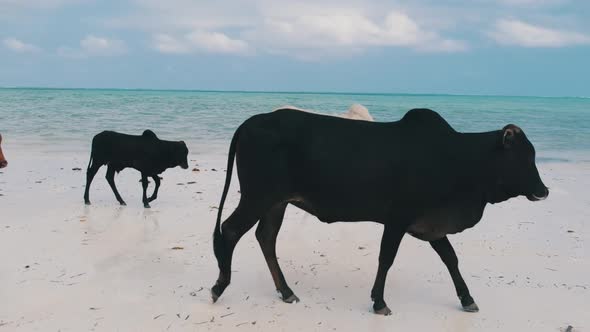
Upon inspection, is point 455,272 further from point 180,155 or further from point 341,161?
point 180,155

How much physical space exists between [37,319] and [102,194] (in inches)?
217

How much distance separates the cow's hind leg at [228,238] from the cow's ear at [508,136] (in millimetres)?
1907

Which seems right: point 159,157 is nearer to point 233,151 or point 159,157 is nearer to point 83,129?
point 233,151

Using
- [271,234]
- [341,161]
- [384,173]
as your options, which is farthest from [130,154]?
[384,173]

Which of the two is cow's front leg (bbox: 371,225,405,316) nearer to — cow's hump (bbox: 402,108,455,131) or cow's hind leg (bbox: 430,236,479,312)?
cow's hind leg (bbox: 430,236,479,312)

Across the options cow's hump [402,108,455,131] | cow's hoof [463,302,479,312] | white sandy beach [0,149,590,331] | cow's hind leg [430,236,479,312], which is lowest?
white sandy beach [0,149,590,331]

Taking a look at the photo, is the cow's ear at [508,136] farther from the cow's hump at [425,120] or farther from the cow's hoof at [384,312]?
the cow's hoof at [384,312]

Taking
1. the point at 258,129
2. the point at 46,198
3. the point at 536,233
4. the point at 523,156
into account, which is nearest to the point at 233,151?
the point at 258,129

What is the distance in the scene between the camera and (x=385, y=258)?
4.62 meters

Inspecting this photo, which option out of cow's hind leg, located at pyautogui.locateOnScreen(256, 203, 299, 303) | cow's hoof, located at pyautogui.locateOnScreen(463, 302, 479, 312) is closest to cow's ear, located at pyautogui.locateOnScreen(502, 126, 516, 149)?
cow's hoof, located at pyautogui.locateOnScreen(463, 302, 479, 312)

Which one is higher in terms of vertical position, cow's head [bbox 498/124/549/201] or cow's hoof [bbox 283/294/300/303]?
cow's head [bbox 498/124/549/201]

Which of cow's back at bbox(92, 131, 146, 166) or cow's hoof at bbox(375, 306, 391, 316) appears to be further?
cow's back at bbox(92, 131, 146, 166)

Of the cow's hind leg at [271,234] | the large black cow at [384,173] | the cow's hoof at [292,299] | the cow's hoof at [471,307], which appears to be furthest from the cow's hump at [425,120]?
the cow's hoof at [292,299]

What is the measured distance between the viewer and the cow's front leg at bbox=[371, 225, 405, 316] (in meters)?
4.54
